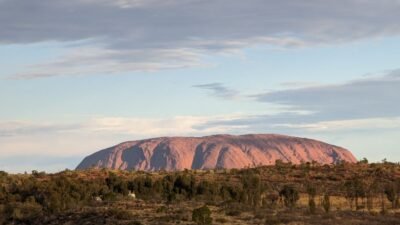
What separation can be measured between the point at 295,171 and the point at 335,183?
37.5ft

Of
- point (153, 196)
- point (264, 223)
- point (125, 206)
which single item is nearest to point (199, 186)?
point (153, 196)

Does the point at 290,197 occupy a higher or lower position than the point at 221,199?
higher

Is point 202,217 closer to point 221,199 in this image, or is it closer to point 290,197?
point 290,197

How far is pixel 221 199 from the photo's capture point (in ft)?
211

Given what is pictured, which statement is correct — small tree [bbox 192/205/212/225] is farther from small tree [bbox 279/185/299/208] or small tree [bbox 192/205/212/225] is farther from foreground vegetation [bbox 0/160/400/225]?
small tree [bbox 279/185/299/208]

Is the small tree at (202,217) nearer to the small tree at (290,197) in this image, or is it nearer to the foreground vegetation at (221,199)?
the foreground vegetation at (221,199)

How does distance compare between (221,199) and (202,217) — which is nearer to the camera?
(202,217)

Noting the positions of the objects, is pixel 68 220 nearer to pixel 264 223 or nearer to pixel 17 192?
pixel 264 223

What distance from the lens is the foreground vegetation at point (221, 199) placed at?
45641 mm

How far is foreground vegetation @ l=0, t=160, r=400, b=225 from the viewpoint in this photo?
45.6m

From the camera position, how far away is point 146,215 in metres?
47.3

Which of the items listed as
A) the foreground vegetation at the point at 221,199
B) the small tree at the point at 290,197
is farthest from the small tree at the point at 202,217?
the small tree at the point at 290,197

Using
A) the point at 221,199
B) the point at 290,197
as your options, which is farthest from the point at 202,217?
the point at 221,199

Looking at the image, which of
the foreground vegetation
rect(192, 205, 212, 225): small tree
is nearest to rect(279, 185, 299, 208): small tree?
the foreground vegetation
